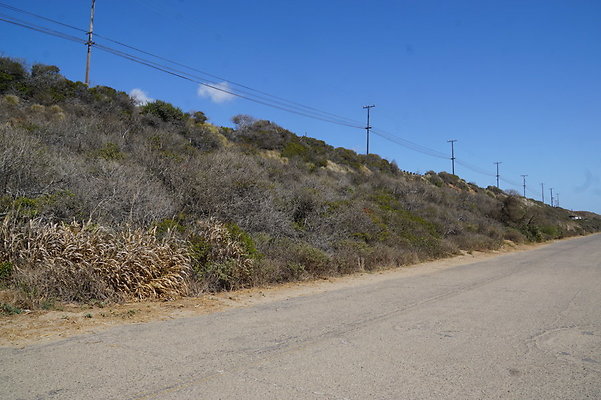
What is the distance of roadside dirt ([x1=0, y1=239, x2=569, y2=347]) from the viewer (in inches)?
246

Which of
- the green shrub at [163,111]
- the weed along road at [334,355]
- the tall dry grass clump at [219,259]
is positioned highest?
the green shrub at [163,111]

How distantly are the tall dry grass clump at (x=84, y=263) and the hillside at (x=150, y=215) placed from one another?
0.09 ft

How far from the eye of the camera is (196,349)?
5.67m

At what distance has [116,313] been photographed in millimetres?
7578

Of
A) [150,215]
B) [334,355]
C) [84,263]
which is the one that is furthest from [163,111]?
[334,355]

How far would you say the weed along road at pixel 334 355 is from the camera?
4402 mm

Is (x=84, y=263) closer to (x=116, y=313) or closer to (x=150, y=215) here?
(x=116, y=313)

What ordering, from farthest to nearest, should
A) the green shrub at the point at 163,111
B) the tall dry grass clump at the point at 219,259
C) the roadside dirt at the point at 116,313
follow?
the green shrub at the point at 163,111 < the tall dry grass clump at the point at 219,259 < the roadside dirt at the point at 116,313

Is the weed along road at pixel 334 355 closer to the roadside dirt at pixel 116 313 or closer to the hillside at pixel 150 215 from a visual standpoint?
the roadside dirt at pixel 116 313

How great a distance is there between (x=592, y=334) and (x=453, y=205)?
29.8m

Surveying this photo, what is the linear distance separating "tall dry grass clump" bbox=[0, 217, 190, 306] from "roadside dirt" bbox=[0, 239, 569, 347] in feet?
1.09

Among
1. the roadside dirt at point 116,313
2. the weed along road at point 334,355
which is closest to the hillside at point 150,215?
the roadside dirt at point 116,313

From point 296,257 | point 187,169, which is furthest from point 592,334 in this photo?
point 187,169

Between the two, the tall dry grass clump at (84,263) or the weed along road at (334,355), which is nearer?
the weed along road at (334,355)
